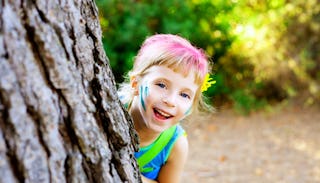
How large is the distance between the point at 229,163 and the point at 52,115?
4494 mm

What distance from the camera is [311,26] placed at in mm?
6859

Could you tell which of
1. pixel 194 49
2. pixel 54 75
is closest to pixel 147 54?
pixel 194 49

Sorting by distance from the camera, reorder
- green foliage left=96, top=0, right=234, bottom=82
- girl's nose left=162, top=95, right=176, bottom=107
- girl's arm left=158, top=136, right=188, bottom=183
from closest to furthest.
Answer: girl's nose left=162, top=95, right=176, bottom=107, girl's arm left=158, top=136, right=188, bottom=183, green foliage left=96, top=0, right=234, bottom=82

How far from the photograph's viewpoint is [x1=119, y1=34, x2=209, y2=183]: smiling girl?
6.30 ft

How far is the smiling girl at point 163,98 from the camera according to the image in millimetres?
1919

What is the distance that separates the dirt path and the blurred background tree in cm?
34

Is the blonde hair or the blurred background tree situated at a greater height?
the blonde hair

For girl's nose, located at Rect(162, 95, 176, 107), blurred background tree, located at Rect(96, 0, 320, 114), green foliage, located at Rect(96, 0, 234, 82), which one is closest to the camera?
girl's nose, located at Rect(162, 95, 176, 107)

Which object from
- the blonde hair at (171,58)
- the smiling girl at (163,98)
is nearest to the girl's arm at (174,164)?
the smiling girl at (163,98)

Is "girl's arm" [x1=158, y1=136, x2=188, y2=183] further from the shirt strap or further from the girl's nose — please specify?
the girl's nose

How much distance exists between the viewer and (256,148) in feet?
19.5

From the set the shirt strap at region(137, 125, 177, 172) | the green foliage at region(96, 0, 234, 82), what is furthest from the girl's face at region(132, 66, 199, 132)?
the green foliage at region(96, 0, 234, 82)

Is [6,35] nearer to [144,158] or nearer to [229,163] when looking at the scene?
[144,158]

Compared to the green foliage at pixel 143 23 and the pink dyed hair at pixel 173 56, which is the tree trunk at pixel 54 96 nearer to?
the pink dyed hair at pixel 173 56
